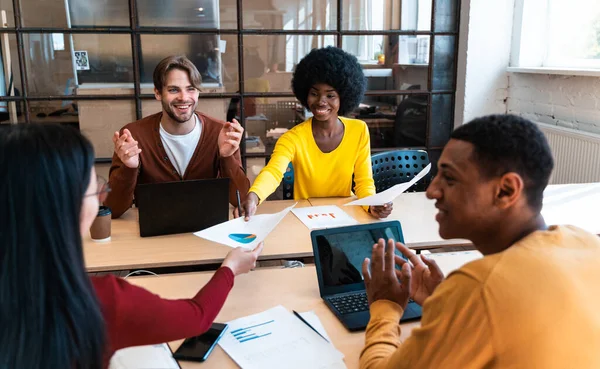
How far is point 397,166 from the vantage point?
2.77 meters

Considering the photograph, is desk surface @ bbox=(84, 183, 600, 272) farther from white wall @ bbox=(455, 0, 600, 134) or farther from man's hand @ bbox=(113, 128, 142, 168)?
white wall @ bbox=(455, 0, 600, 134)

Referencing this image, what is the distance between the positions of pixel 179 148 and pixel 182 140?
1.5 inches

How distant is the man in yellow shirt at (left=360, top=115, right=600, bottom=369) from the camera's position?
0.78 metres

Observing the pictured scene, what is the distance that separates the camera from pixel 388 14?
354cm

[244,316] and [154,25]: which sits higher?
[154,25]

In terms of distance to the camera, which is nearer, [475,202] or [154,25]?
[475,202]

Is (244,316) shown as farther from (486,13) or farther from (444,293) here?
(486,13)

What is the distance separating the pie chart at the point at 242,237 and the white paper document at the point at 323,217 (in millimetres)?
379

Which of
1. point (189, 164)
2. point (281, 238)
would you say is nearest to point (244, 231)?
point (281, 238)

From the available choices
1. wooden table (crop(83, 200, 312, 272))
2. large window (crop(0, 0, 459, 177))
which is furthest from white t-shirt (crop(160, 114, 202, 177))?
large window (crop(0, 0, 459, 177))

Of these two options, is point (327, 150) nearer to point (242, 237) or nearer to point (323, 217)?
point (323, 217)

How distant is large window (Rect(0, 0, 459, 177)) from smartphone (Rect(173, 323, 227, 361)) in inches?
86.0

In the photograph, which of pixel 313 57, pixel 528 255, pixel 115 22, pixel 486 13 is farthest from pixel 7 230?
pixel 486 13

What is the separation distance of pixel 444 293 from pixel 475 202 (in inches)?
6.9
